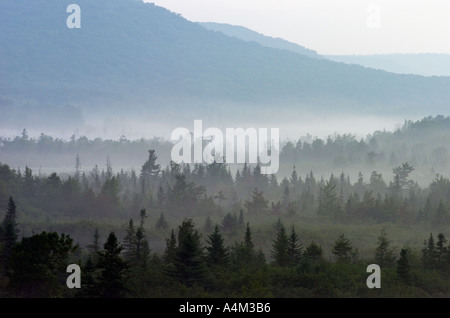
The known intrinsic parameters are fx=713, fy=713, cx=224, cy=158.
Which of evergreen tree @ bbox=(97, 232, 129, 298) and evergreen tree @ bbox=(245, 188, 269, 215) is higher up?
evergreen tree @ bbox=(97, 232, 129, 298)

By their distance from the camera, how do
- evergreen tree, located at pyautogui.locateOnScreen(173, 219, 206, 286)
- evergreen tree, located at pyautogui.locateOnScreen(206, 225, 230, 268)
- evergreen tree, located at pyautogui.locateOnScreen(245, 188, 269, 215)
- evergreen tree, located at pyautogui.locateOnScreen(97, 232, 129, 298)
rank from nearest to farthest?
1. evergreen tree, located at pyautogui.locateOnScreen(97, 232, 129, 298)
2. evergreen tree, located at pyautogui.locateOnScreen(173, 219, 206, 286)
3. evergreen tree, located at pyautogui.locateOnScreen(206, 225, 230, 268)
4. evergreen tree, located at pyautogui.locateOnScreen(245, 188, 269, 215)

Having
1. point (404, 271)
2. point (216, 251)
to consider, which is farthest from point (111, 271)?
point (404, 271)

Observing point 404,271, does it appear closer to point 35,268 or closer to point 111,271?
point 111,271

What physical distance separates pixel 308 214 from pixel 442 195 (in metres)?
41.4

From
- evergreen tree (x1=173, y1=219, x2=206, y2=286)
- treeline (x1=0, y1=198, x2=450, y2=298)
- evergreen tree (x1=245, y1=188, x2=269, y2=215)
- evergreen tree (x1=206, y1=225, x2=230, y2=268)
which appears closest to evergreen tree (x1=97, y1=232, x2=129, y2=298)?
treeline (x1=0, y1=198, x2=450, y2=298)

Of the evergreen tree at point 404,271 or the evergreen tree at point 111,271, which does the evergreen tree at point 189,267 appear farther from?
the evergreen tree at point 404,271

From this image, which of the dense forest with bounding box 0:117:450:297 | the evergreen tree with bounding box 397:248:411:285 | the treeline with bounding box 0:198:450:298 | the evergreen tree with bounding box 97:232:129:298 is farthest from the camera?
the evergreen tree with bounding box 397:248:411:285

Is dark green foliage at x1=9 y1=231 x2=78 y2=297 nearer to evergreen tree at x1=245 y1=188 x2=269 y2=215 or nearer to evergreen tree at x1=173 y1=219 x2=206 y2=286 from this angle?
evergreen tree at x1=173 y1=219 x2=206 y2=286

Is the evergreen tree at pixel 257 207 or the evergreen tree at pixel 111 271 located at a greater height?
the evergreen tree at pixel 111 271

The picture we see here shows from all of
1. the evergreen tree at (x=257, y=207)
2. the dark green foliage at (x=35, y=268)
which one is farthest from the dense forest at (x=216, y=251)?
the evergreen tree at (x=257, y=207)

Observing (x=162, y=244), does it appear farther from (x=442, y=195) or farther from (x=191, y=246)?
(x=442, y=195)

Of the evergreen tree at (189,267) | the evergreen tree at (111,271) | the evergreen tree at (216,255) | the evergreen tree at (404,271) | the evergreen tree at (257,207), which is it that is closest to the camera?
the evergreen tree at (111,271)

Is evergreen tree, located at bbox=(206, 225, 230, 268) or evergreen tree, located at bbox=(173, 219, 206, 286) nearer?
evergreen tree, located at bbox=(173, 219, 206, 286)
